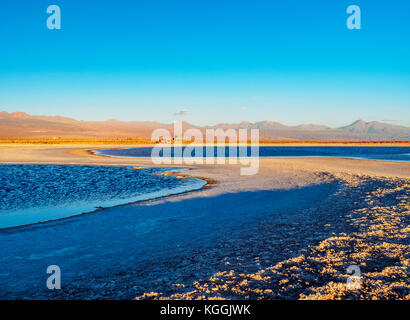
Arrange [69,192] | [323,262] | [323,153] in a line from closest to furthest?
[323,262]
[69,192]
[323,153]

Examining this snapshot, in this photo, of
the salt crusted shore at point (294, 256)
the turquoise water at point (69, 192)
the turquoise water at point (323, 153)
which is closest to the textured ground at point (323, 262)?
the salt crusted shore at point (294, 256)

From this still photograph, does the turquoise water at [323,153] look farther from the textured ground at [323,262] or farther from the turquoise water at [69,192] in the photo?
the textured ground at [323,262]

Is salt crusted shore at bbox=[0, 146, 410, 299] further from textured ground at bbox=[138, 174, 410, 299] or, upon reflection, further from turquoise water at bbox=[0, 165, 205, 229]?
turquoise water at bbox=[0, 165, 205, 229]

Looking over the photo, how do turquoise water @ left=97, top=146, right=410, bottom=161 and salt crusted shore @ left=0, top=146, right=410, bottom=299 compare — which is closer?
salt crusted shore @ left=0, top=146, right=410, bottom=299

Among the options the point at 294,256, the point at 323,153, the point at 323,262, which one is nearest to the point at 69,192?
the point at 294,256

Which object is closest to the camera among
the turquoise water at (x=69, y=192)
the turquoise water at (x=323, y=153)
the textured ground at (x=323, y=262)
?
the textured ground at (x=323, y=262)

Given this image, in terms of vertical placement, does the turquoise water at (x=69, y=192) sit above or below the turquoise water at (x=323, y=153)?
below

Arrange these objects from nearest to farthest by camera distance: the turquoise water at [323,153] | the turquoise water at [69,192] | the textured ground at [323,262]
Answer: the textured ground at [323,262], the turquoise water at [69,192], the turquoise water at [323,153]

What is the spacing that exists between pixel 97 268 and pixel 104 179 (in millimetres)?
12944

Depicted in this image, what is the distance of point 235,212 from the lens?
32.4 ft

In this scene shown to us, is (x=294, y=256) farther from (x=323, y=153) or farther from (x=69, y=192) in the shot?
(x=323, y=153)

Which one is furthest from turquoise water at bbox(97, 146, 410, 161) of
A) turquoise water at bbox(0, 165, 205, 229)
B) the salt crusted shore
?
the salt crusted shore

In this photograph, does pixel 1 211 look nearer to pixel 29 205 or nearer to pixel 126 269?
pixel 29 205
